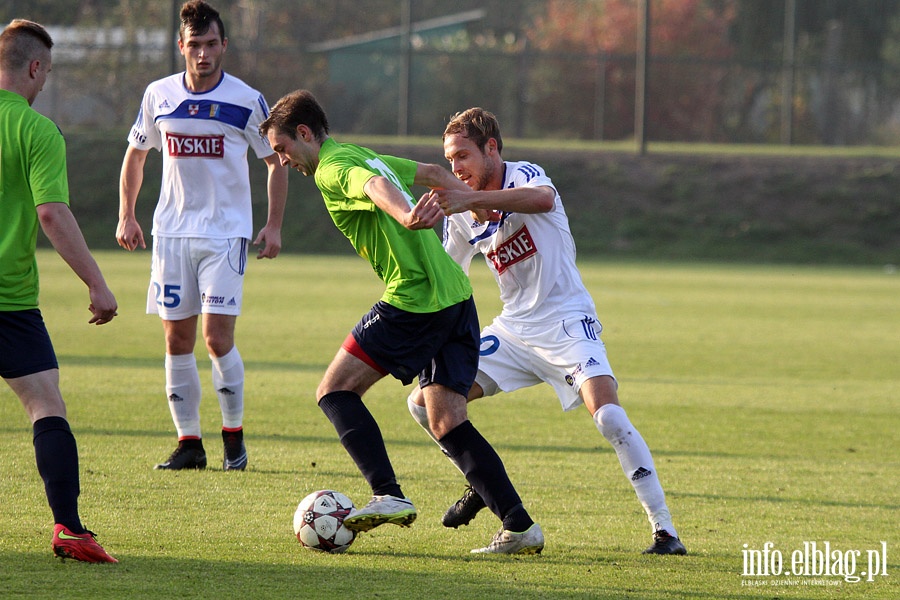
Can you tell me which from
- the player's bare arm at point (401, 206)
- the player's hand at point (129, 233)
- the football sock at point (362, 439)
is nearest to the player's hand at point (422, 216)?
the player's bare arm at point (401, 206)

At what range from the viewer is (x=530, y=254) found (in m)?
5.54

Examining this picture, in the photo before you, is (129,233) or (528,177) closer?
(528,177)

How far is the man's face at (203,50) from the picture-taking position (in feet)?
21.4

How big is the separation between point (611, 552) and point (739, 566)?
0.52 meters

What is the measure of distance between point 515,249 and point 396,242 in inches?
36.3

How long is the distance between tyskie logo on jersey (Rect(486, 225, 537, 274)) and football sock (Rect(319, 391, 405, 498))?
3.48 ft

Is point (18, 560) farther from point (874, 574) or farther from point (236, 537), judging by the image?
point (874, 574)

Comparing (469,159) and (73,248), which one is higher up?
(469,159)

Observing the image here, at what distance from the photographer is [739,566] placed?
4.81 meters

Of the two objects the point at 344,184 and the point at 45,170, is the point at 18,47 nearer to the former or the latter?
the point at 45,170

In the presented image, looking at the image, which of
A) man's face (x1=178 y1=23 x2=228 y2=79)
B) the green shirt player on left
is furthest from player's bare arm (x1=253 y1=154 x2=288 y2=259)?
the green shirt player on left

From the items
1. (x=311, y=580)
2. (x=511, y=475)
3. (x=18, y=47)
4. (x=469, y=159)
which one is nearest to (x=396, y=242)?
(x=469, y=159)

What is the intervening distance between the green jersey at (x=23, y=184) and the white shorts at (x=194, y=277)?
2066 mm

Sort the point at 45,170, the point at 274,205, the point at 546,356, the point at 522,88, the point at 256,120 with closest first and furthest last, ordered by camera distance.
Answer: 1. the point at 45,170
2. the point at 546,356
3. the point at 256,120
4. the point at 274,205
5. the point at 522,88
